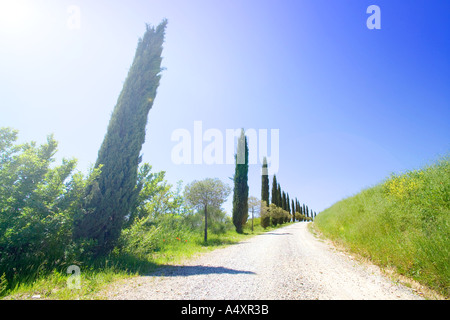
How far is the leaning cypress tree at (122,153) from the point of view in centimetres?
583

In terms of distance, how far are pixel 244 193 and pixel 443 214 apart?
728 inches

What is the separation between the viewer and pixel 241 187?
2316 cm

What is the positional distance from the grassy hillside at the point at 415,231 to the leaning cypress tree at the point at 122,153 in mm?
8063

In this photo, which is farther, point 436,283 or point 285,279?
point 285,279

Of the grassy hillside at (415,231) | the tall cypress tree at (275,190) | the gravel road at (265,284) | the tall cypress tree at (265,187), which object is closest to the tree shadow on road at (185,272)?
the gravel road at (265,284)

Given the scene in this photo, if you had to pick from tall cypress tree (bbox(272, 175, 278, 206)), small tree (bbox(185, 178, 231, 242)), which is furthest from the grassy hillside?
tall cypress tree (bbox(272, 175, 278, 206))

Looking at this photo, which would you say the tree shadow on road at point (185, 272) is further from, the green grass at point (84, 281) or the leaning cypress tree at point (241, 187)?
the leaning cypress tree at point (241, 187)

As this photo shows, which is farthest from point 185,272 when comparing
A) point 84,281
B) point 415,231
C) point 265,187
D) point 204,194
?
point 265,187

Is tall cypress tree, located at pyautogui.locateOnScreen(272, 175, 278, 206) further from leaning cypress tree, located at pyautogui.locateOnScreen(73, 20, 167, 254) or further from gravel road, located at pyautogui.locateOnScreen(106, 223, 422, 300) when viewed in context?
leaning cypress tree, located at pyautogui.locateOnScreen(73, 20, 167, 254)

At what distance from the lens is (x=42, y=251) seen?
15.2ft

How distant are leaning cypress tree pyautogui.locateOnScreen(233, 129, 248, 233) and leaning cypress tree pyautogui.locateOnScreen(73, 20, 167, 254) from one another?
54.6ft
